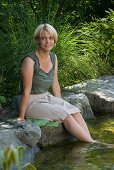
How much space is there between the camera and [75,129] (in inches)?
131

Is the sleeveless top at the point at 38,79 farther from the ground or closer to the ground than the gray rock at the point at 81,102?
farther from the ground

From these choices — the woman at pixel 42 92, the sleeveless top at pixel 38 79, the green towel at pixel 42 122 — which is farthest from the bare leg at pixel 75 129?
the sleeveless top at pixel 38 79

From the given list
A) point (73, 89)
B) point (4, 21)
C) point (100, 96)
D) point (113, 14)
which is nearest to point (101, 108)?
point (100, 96)

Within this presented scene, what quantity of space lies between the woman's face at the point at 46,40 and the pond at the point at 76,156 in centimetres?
118

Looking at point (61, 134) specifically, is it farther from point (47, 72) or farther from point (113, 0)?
point (113, 0)

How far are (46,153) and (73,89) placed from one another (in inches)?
Result: 99.1

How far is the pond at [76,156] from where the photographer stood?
267cm

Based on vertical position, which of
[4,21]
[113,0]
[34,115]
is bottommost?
[34,115]

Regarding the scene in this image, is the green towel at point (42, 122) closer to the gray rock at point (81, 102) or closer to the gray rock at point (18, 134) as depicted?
the gray rock at point (18, 134)

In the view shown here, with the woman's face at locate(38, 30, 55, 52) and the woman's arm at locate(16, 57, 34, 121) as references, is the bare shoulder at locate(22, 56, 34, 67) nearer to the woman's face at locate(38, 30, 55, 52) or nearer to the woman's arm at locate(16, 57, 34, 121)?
the woman's arm at locate(16, 57, 34, 121)

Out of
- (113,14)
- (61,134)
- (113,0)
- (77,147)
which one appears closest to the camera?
(77,147)

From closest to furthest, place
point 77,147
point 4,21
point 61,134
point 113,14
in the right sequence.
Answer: point 77,147 → point 61,134 → point 4,21 → point 113,14

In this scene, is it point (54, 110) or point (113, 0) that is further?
point (113, 0)

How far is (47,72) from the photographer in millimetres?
3479
